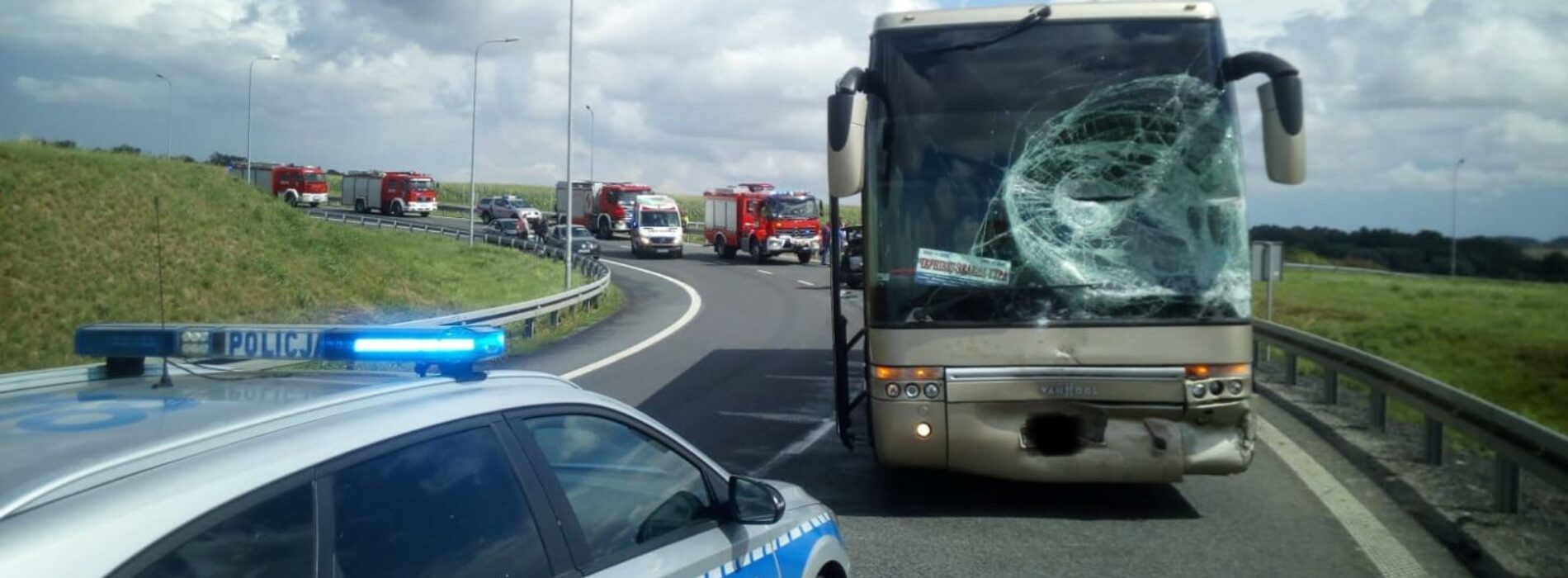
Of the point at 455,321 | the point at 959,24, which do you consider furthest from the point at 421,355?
the point at 455,321

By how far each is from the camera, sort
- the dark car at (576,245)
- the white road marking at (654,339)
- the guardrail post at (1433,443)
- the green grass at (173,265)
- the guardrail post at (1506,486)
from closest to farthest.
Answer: the guardrail post at (1506,486) < the guardrail post at (1433,443) < the white road marking at (654,339) < the green grass at (173,265) < the dark car at (576,245)

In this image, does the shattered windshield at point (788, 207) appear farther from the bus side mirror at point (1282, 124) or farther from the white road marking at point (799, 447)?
the bus side mirror at point (1282, 124)

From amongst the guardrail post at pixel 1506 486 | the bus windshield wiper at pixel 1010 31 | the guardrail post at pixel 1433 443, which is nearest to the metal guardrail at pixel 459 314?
the bus windshield wiper at pixel 1010 31

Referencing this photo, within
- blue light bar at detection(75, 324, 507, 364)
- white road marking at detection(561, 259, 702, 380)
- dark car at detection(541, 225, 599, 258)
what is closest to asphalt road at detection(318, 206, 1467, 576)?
white road marking at detection(561, 259, 702, 380)

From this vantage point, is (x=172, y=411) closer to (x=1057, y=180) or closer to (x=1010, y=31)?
(x=1057, y=180)

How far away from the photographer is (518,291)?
3528 centimetres

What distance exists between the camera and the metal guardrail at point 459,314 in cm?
354

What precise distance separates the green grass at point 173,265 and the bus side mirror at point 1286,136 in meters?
17.6

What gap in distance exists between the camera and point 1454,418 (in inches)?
340

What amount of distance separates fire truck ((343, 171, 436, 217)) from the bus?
72.4 metres

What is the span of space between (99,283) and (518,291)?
430 inches

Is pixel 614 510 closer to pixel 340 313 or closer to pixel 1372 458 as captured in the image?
pixel 1372 458

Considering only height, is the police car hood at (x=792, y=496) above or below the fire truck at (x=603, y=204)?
below

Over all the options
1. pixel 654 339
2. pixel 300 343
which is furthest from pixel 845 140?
pixel 654 339
